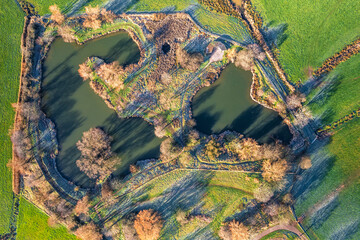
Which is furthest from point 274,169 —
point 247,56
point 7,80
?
point 7,80

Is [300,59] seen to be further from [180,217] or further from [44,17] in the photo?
[44,17]

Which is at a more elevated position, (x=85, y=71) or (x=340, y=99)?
(x=85, y=71)

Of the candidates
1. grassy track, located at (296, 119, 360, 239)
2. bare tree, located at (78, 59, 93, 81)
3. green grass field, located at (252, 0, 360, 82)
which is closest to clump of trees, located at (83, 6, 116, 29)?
bare tree, located at (78, 59, 93, 81)

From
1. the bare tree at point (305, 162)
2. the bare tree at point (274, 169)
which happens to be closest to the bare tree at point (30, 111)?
the bare tree at point (274, 169)

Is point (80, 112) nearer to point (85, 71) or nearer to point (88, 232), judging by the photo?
point (85, 71)

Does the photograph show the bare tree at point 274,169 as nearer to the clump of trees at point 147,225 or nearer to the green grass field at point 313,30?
the green grass field at point 313,30

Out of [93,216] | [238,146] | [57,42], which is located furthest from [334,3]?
[93,216]
